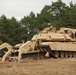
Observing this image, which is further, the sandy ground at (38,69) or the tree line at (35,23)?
the tree line at (35,23)

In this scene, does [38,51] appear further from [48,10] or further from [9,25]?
[48,10]

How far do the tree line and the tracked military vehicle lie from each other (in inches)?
953

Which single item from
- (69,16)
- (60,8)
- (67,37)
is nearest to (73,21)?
(69,16)

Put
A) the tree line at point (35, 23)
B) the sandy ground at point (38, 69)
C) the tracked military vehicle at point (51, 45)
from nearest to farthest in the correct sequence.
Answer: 1. the sandy ground at point (38, 69)
2. the tracked military vehicle at point (51, 45)
3. the tree line at point (35, 23)

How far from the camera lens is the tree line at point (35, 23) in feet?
183

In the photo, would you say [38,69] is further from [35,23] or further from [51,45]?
[35,23]

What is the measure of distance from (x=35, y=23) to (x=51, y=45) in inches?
1417

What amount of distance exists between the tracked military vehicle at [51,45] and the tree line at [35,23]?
2422 centimetres

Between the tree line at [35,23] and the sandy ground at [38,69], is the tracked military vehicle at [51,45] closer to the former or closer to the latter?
the sandy ground at [38,69]

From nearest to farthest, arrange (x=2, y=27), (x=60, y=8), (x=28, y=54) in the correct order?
1. (x=28, y=54)
2. (x=2, y=27)
3. (x=60, y=8)

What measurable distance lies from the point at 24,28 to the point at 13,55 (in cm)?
3091

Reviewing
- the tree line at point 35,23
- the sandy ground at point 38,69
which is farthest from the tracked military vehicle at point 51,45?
the tree line at point 35,23

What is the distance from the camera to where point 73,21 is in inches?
2233

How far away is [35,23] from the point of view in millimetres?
62094
